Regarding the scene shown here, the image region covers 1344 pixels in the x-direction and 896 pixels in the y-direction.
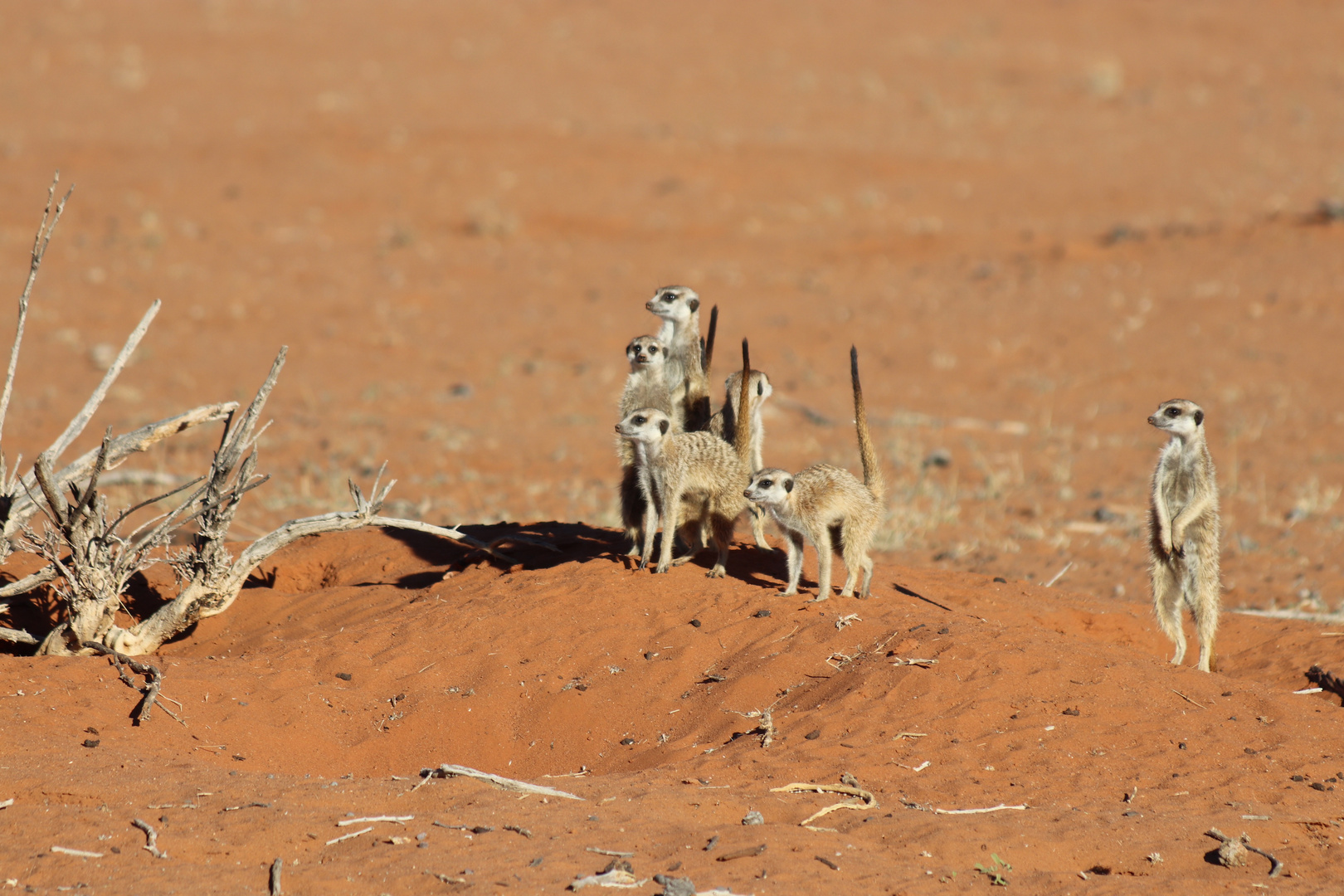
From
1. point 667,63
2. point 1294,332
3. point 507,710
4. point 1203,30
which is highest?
point 1203,30

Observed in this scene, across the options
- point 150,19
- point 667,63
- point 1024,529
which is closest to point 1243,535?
point 1024,529

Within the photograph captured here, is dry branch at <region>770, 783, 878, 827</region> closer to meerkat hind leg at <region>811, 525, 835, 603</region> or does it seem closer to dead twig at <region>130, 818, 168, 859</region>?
meerkat hind leg at <region>811, 525, 835, 603</region>

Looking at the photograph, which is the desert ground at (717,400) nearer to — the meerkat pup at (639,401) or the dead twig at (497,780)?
the dead twig at (497,780)

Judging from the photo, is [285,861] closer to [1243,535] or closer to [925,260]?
[1243,535]

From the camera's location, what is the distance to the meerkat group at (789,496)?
566 cm

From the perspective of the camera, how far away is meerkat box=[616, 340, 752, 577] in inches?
226

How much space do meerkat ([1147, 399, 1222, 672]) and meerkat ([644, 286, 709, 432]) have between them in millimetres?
2183

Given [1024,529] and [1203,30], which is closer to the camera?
[1024,529]

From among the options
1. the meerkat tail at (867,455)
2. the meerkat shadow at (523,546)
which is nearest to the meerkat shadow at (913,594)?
the meerkat tail at (867,455)

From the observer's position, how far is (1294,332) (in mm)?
13203

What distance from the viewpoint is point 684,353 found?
6699 mm

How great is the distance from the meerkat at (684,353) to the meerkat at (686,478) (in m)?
0.48

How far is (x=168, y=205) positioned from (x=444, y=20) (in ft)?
38.5

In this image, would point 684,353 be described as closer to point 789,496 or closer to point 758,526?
point 758,526
